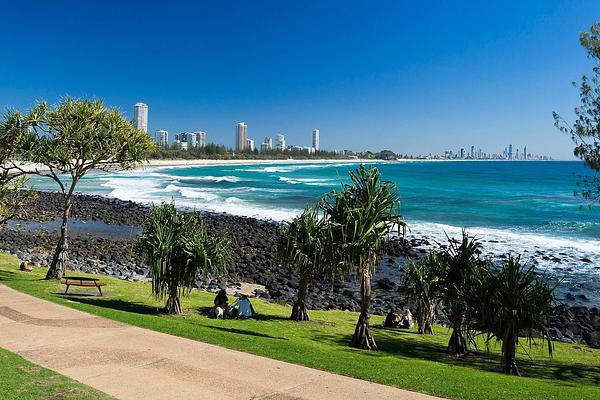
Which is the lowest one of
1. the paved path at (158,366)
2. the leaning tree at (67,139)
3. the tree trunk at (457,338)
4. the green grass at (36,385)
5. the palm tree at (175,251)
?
the tree trunk at (457,338)

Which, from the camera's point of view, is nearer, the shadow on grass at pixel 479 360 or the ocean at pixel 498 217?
the shadow on grass at pixel 479 360

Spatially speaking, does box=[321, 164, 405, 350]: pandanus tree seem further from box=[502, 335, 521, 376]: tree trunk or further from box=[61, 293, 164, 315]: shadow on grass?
box=[61, 293, 164, 315]: shadow on grass

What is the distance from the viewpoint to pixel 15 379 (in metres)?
7.11

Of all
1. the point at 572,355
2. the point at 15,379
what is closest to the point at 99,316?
the point at 15,379

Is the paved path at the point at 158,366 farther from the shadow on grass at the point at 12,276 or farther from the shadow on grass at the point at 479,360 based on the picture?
the shadow on grass at the point at 12,276

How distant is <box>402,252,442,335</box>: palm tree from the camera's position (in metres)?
13.0

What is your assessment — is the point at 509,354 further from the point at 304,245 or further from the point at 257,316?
the point at 257,316

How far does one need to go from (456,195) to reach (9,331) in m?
64.4

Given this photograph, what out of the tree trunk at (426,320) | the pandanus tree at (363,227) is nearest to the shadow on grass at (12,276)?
the pandanus tree at (363,227)

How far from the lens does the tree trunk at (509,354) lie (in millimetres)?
10358

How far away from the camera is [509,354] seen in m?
10.4

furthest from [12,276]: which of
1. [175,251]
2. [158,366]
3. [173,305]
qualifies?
[158,366]

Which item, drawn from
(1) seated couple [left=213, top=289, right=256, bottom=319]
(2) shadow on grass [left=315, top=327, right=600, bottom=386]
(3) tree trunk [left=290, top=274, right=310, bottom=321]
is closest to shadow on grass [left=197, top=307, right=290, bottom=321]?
(1) seated couple [left=213, top=289, right=256, bottom=319]

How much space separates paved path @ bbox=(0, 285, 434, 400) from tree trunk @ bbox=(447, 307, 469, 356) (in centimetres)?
375
